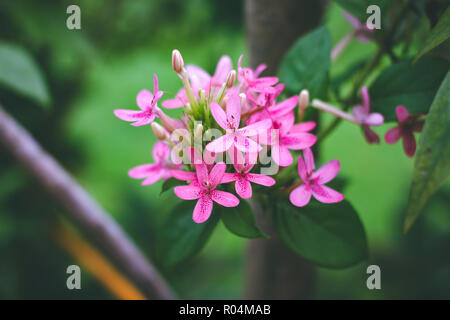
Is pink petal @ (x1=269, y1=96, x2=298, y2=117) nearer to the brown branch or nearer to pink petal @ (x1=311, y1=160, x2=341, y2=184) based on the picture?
pink petal @ (x1=311, y1=160, x2=341, y2=184)

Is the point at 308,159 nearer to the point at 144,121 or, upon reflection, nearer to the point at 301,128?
the point at 301,128

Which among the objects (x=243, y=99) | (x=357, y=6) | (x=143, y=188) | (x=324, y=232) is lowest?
(x=324, y=232)

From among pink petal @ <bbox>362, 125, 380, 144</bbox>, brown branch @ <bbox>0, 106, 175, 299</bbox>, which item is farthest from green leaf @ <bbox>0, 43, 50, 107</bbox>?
pink petal @ <bbox>362, 125, 380, 144</bbox>

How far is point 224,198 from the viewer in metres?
0.32

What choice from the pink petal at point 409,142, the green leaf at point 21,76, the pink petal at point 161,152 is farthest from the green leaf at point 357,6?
the green leaf at point 21,76

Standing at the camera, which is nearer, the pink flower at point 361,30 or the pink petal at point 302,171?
the pink petal at point 302,171

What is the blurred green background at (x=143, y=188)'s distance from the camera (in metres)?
0.91

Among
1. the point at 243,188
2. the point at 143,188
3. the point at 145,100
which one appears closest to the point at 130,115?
the point at 145,100

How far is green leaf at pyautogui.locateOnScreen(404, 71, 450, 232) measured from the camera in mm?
255

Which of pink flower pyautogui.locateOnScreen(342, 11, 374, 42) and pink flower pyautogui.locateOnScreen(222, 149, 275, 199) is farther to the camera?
pink flower pyautogui.locateOnScreen(342, 11, 374, 42)

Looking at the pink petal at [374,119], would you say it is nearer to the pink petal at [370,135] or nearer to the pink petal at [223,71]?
the pink petal at [370,135]

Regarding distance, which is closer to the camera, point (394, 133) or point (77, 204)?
point (394, 133)

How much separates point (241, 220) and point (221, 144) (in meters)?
0.07
